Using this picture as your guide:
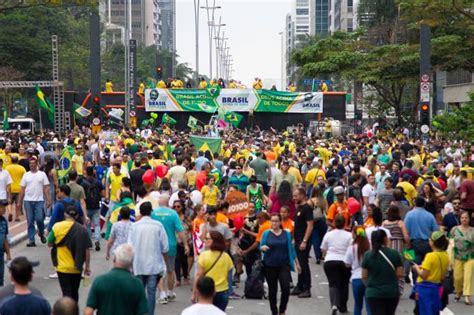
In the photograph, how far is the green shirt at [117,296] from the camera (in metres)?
8.84

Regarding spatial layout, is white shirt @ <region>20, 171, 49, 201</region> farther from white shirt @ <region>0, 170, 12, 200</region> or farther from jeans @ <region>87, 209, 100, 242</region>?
jeans @ <region>87, 209, 100, 242</region>

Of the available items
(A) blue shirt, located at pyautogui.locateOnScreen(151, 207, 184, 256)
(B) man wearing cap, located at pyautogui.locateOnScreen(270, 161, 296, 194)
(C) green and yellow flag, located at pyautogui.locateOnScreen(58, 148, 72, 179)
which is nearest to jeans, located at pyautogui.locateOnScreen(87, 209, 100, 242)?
(B) man wearing cap, located at pyautogui.locateOnScreen(270, 161, 296, 194)

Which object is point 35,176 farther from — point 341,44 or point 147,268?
point 341,44

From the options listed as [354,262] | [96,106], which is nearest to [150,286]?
[354,262]

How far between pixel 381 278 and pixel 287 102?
48030 mm

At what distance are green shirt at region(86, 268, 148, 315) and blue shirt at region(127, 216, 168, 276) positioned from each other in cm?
284

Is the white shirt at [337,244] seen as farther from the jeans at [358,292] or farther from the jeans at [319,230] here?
the jeans at [319,230]

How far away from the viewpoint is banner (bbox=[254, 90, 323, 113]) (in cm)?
5834

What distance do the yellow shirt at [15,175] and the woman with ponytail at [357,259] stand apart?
32.4 feet

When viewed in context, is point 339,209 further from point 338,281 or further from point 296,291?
point 338,281

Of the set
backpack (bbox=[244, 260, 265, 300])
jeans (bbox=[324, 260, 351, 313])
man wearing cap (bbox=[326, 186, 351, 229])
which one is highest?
man wearing cap (bbox=[326, 186, 351, 229])

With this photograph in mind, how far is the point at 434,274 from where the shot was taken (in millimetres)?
11422

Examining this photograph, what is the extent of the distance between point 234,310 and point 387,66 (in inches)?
1526


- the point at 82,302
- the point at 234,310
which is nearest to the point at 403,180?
the point at 234,310
